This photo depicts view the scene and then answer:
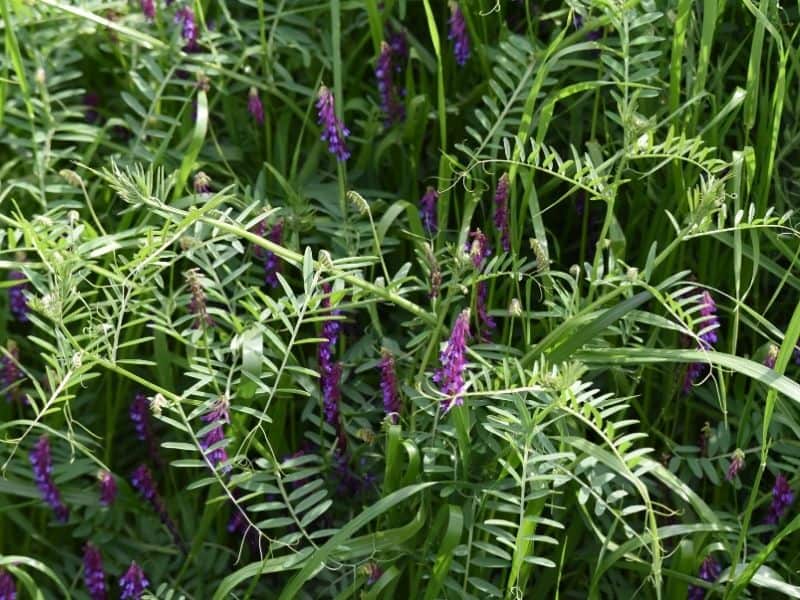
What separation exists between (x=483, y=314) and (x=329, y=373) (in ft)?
0.75

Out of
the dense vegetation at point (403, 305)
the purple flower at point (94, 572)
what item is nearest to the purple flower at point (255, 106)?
the dense vegetation at point (403, 305)

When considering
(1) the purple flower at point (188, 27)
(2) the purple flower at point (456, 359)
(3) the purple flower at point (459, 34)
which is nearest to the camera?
(2) the purple flower at point (456, 359)

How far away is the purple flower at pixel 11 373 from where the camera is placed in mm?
1912

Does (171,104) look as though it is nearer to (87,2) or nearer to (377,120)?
(87,2)

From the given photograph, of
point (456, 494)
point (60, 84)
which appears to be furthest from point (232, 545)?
point (60, 84)

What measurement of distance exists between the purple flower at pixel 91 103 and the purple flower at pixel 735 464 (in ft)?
4.08

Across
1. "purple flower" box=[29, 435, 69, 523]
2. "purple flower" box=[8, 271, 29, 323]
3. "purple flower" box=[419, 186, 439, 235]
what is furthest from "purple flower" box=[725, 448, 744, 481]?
"purple flower" box=[8, 271, 29, 323]

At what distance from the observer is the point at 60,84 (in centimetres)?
234

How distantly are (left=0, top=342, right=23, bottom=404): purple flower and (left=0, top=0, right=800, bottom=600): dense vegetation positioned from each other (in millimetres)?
Answer: 12

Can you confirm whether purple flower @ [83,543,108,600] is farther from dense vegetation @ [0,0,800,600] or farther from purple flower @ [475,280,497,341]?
purple flower @ [475,280,497,341]

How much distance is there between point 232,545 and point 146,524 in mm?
135

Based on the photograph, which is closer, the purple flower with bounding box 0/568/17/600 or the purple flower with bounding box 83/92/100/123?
the purple flower with bounding box 0/568/17/600

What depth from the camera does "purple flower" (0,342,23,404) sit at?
1912mm

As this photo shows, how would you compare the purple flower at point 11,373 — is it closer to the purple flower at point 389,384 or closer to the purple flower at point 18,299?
the purple flower at point 18,299
